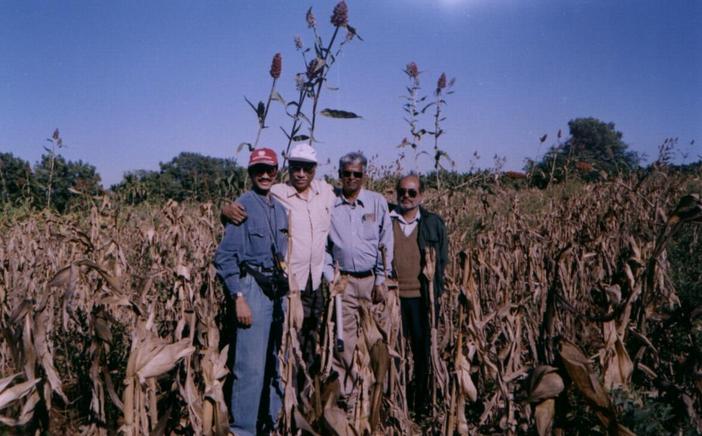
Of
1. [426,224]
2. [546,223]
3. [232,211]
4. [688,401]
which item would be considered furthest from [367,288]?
[546,223]

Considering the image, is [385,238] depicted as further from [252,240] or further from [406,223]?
[252,240]

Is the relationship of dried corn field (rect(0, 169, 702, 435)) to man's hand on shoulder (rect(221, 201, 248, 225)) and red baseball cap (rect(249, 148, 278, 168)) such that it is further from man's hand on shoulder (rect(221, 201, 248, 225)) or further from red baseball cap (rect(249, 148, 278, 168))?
red baseball cap (rect(249, 148, 278, 168))

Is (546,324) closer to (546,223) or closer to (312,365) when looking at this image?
(312,365)

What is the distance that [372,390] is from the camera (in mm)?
1521

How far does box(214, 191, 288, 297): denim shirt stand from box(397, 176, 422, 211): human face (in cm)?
90

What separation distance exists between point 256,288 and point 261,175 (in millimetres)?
647

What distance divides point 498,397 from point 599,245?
2.00 meters

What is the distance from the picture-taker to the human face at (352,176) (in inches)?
120

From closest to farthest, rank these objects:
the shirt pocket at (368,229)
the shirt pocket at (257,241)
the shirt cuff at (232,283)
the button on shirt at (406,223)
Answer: the shirt cuff at (232,283) → the shirt pocket at (257,241) → the shirt pocket at (368,229) → the button on shirt at (406,223)

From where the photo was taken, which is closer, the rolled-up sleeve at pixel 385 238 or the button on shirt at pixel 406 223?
the rolled-up sleeve at pixel 385 238

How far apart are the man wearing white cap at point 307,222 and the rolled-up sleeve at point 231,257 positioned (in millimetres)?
356

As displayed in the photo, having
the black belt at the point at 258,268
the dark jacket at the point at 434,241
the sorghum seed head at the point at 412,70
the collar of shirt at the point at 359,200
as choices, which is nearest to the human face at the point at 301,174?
the collar of shirt at the point at 359,200

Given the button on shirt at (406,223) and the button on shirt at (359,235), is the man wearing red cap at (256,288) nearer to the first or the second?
the button on shirt at (359,235)

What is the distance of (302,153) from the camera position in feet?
9.16
